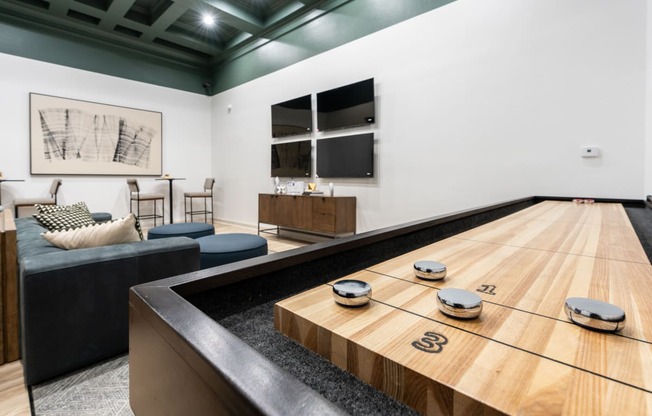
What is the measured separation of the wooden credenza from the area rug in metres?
2.83

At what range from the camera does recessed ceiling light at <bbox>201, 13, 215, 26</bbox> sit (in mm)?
4957

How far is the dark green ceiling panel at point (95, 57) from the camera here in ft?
15.7

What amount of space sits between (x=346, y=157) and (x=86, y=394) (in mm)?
3592

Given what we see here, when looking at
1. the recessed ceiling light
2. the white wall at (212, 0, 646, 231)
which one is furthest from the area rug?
the recessed ceiling light

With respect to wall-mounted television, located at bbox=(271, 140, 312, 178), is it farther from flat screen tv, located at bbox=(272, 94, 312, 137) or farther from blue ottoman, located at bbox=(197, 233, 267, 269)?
blue ottoman, located at bbox=(197, 233, 267, 269)

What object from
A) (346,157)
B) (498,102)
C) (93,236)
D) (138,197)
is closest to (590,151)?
(498,102)

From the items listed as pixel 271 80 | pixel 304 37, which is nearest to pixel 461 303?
pixel 304 37

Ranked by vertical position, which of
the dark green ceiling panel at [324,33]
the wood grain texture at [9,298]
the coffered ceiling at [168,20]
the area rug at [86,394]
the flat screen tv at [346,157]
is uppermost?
the coffered ceiling at [168,20]

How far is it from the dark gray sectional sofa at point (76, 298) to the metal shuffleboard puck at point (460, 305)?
62.0 inches

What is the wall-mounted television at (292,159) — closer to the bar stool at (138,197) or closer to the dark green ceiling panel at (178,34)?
the dark green ceiling panel at (178,34)

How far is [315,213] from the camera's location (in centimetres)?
422

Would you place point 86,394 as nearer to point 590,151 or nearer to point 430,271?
point 430,271

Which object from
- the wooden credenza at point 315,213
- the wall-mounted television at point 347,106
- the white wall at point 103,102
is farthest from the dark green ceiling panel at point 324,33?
the wooden credenza at point 315,213

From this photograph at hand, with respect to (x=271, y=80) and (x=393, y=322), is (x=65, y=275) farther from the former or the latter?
(x=271, y=80)
